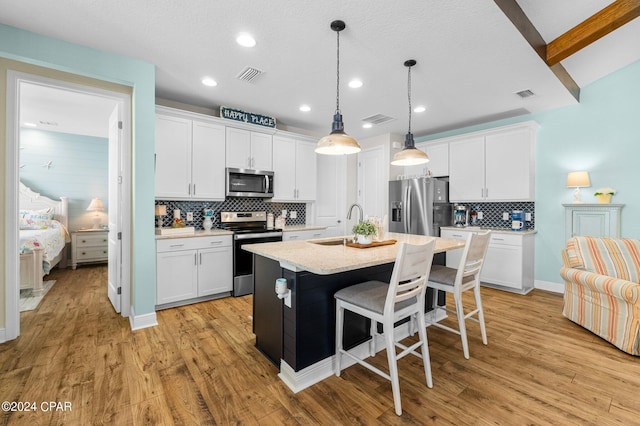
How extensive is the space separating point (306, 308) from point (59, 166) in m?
6.26

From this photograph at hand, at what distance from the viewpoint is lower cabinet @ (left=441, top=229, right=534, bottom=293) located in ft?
13.0

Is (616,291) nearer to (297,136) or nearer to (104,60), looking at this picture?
(297,136)

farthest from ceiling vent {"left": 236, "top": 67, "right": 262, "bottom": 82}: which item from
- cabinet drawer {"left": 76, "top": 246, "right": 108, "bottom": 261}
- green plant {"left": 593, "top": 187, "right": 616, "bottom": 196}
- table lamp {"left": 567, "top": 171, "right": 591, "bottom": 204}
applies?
cabinet drawer {"left": 76, "top": 246, "right": 108, "bottom": 261}

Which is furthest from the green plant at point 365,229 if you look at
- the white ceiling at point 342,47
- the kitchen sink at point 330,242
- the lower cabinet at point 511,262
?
the lower cabinet at point 511,262

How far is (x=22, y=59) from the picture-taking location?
2.38 m

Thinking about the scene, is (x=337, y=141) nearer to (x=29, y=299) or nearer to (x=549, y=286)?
(x=549, y=286)

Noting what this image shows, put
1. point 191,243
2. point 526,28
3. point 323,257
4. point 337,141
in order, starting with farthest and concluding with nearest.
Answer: point 191,243, point 526,28, point 337,141, point 323,257

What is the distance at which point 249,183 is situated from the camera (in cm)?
424

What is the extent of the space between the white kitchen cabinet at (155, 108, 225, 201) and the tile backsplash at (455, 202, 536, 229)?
13.8 feet

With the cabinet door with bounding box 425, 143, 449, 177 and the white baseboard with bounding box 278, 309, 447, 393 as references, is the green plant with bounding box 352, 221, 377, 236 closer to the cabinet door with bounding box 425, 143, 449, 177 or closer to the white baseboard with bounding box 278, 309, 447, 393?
the white baseboard with bounding box 278, 309, 447, 393

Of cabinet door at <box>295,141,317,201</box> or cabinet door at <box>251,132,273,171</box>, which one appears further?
cabinet door at <box>295,141,317,201</box>

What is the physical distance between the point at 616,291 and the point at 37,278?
253 inches

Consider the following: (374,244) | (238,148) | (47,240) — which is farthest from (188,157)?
(374,244)

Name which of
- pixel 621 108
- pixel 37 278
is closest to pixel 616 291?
pixel 621 108
